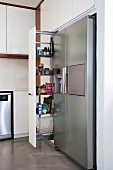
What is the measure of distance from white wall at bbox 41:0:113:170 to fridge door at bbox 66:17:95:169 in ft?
0.44

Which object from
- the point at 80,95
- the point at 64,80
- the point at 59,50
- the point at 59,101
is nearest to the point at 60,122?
the point at 59,101

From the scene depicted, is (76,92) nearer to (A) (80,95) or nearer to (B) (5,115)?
(A) (80,95)

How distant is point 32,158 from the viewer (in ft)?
10.2

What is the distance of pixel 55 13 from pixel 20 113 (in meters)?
2.23

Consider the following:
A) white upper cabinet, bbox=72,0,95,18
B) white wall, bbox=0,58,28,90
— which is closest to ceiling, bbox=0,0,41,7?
white wall, bbox=0,58,28,90

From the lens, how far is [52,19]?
365 centimetres

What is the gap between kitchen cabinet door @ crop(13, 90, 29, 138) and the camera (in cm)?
430

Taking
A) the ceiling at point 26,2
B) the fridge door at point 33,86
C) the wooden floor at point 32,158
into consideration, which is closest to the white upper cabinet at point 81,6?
the fridge door at point 33,86

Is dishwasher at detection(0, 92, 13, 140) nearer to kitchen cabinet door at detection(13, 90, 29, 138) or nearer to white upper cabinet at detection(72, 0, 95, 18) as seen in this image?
kitchen cabinet door at detection(13, 90, 29, 138)

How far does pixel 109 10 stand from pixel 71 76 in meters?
1.01

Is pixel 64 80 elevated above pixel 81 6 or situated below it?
below

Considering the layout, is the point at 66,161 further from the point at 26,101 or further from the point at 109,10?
the point at 109,10

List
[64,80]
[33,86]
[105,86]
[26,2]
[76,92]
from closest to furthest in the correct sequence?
[105,86] < [76,92] < [64,80] < [33,86] < [26,2]

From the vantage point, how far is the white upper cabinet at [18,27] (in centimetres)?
430
